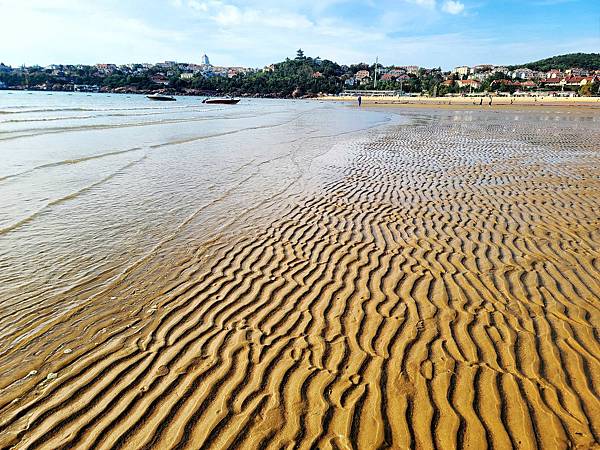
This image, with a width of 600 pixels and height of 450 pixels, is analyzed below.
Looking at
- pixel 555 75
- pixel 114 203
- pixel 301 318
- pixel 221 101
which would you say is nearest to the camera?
pixel 301 318

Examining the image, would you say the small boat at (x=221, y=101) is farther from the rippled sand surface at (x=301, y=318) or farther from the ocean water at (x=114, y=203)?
the rippled sand surface at (x=301, y=318)

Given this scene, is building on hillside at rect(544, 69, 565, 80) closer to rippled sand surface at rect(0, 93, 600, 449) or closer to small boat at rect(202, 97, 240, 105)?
small boat at rect(202, 97, 240, 105)

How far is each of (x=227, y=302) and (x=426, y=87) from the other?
6162 inches

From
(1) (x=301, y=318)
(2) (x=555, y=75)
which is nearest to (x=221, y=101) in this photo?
(1) (x=301, y=318)

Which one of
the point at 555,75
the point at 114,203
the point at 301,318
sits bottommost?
the point at 301,318

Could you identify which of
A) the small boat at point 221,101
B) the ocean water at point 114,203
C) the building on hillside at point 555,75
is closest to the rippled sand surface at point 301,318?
the ocean water at point 114,203

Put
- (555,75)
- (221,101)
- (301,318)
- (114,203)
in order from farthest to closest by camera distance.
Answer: (555,75), (221,101), (114,203), (301,318)

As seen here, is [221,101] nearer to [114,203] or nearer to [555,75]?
[114,203]

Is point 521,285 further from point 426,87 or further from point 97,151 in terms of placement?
point 426,87

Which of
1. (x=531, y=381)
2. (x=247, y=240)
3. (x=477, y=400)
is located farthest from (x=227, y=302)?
→ (x=531, y=381)

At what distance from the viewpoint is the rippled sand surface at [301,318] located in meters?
3.34

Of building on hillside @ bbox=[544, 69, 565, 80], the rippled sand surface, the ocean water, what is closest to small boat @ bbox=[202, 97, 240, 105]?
the ocean water

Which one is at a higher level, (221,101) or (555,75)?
(555,75)

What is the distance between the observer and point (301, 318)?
4871mm
